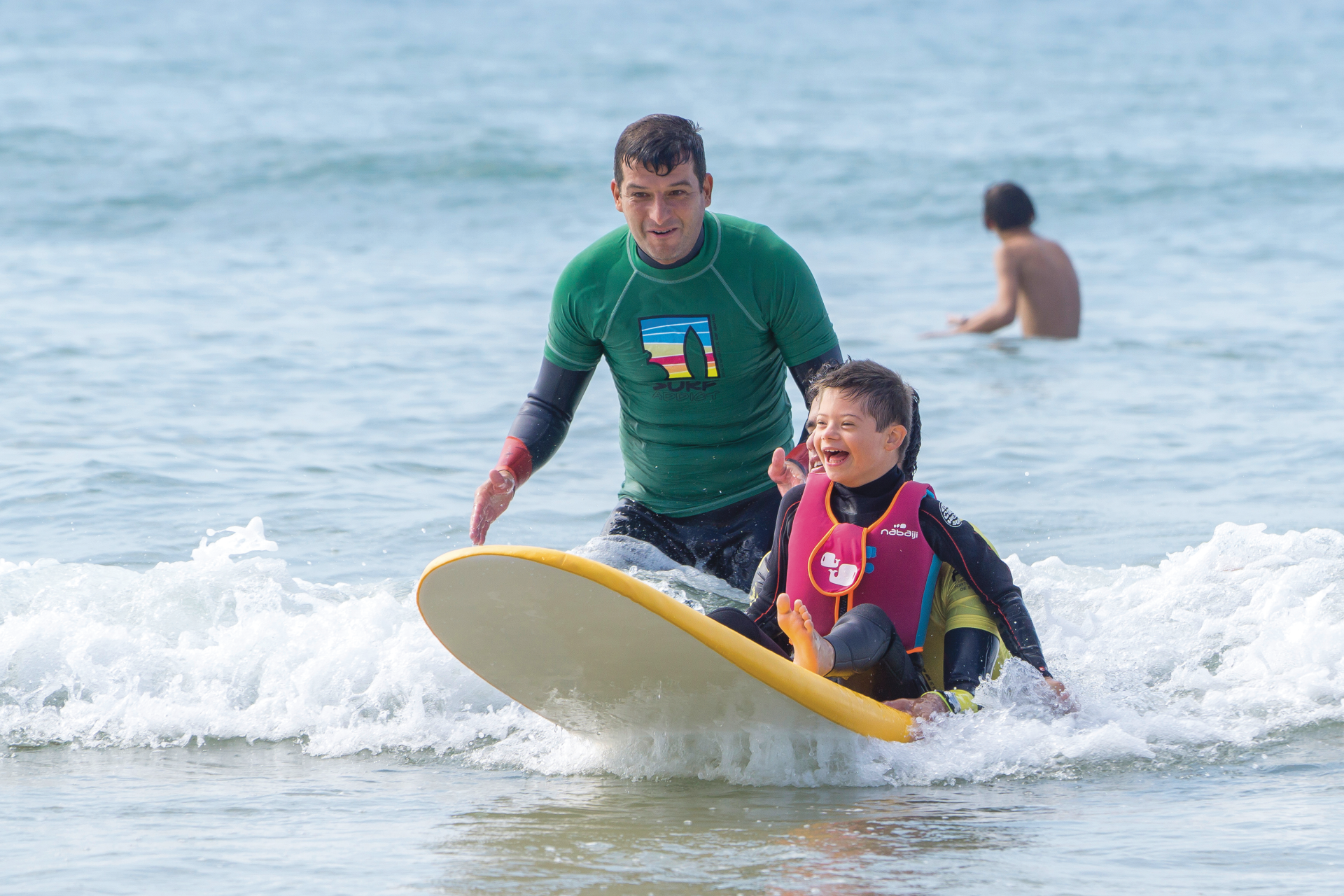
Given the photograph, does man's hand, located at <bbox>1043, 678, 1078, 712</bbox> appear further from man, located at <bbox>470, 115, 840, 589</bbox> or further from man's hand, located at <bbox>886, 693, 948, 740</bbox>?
man, located at <bbox>470, 115, 840, 589</bbox>

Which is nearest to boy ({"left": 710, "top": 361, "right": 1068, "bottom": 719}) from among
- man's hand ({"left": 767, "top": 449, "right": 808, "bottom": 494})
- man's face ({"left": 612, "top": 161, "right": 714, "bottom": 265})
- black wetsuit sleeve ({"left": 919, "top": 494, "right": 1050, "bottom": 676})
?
black wetsuit sleeve ({"left": 919, "top": 494, "right": 1050, "bottom": 676})

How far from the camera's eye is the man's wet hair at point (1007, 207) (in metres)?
11.5

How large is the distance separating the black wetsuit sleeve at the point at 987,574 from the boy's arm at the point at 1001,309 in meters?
7.97

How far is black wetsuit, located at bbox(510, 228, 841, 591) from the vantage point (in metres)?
4.67

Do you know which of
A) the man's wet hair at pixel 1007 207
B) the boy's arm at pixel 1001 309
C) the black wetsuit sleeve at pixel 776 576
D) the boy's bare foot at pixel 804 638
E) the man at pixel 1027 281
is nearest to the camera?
the boy's bare foot at pixel 804 638

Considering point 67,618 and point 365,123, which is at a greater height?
point 365,123

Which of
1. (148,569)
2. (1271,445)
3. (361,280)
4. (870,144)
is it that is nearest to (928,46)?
(870,144)

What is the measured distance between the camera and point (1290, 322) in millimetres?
12336

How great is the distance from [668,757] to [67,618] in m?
2.20

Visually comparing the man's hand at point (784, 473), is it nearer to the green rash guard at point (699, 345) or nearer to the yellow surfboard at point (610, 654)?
the green rash guard at point (699, 345)

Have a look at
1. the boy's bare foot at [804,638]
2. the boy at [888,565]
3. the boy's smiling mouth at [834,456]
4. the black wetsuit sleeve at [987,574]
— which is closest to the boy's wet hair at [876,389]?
the boy at [888,565]

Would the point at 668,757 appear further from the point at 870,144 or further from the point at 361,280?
the point at 870,144

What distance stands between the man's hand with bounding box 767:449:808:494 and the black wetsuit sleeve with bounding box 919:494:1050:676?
450 millimetres

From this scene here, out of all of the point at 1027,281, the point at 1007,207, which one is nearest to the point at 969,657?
the point at 1007,207
